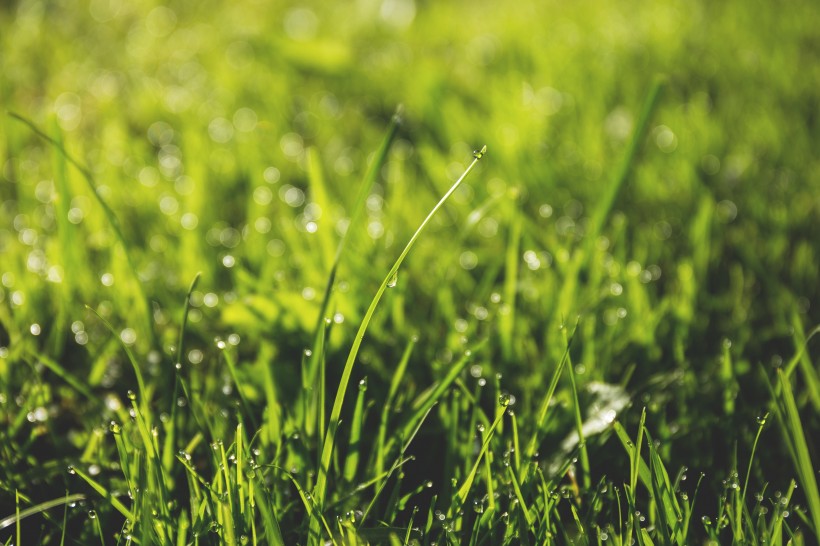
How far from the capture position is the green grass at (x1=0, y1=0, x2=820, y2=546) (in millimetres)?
938

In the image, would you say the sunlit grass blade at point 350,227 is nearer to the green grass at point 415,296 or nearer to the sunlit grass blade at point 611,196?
the green grass at point 415,296

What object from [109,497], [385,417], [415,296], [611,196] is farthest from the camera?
[415,296]

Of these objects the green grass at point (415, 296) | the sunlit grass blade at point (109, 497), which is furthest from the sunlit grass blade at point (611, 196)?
the sunlit grass blade at point (109, 497)

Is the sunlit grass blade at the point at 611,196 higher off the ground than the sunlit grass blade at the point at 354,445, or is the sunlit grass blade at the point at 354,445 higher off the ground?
the sunlit grass blade at the point at 611,196

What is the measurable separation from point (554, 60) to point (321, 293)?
1.45m

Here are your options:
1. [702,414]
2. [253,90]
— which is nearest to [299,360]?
[702,414]

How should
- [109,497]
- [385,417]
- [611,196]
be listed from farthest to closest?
[611,196] < [385,417] < [109,497]

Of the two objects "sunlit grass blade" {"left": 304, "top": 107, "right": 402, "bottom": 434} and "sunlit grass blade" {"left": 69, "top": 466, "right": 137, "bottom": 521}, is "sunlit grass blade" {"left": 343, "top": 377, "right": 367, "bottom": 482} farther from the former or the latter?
"sunlit grass blade" {"left": 69, "top": 466, "right": 137, "bottom": 521}

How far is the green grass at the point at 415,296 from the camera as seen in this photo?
3.08 ft

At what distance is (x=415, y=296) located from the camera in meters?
1.38

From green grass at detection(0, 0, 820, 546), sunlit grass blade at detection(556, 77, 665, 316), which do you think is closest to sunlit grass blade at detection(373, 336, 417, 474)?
green grass at detection(0, 0, 820, 546)

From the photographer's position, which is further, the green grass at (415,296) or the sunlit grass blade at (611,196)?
the sunlit grass blade at (611,196)

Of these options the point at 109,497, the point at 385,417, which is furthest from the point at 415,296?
the point at 109,497

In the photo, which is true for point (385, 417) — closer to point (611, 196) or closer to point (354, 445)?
point (354, 445)
